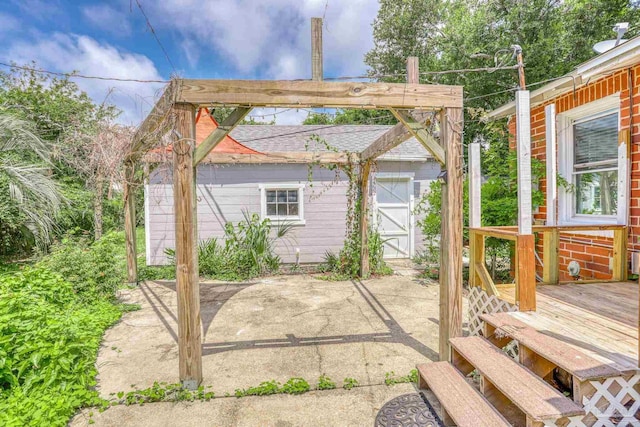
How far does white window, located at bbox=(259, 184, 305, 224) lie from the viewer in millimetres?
7727

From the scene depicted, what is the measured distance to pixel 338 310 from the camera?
15.2 ft

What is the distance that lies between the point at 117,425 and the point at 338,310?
9.48 feet

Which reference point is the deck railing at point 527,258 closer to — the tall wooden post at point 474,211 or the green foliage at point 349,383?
the tall wooden post at point 474,211

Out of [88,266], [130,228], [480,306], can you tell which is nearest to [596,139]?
[480,306]

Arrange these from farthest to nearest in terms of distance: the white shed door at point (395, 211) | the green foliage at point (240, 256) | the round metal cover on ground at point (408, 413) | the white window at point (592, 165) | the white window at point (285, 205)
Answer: the white shed door at point (395, 211)
the white window at point (285, 205)
the green foliage at point (240, 256)
the white window at point (592, 165)
the round metal cover on ground at point (408, 413)

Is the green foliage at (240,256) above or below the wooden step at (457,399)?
above

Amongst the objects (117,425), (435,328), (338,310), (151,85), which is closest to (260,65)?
(151,85)

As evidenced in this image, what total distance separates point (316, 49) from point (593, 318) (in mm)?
3115

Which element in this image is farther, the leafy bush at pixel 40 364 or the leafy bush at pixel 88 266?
the leafy bush at pixel 88 266

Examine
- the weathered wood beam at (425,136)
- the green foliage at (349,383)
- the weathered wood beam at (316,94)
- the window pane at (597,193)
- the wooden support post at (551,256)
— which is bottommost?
the green foliage at (349,383)

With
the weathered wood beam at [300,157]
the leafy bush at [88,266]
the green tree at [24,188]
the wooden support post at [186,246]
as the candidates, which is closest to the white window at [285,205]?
the weathered wood beam at [300,157]

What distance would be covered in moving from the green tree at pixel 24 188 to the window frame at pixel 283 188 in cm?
371

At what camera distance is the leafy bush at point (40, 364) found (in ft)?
7.19

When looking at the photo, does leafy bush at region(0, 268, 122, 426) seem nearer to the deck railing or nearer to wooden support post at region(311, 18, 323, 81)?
wooden support post at region(311, 18, 323, 81)
